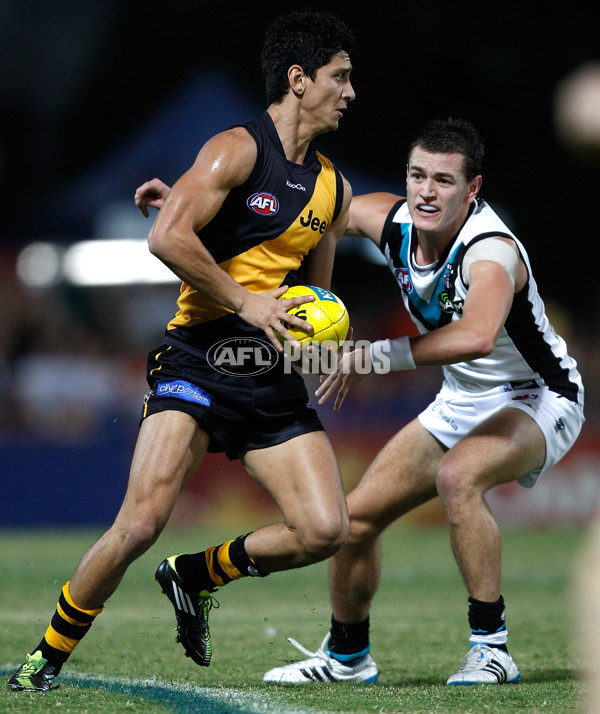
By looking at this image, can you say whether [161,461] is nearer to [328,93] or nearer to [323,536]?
[323,536]

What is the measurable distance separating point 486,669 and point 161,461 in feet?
5.69

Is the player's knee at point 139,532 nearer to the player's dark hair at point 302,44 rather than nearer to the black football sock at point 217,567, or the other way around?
the black football sock at point 217,567

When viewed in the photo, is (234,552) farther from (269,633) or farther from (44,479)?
(44,479)

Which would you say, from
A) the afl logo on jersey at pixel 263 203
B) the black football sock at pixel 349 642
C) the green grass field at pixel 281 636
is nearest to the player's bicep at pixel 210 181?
the afl logo on jersey at pixel 263 203

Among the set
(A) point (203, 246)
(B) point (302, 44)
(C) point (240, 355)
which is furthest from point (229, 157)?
(C) point (240, 355)

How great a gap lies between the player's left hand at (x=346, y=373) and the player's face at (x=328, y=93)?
1055 millimetres

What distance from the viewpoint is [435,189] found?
508cm

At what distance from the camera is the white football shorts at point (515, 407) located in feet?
17.4

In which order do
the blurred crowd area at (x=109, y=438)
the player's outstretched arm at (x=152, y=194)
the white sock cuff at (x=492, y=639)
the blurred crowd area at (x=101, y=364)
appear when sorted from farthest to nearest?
the blurred crowd area at (x=101, y=364) → the blurred crowd area at (x=109, y=438) → the player's outstretched arm at (x=152, y=194) → the white sock cuff at (x=492, y=639)

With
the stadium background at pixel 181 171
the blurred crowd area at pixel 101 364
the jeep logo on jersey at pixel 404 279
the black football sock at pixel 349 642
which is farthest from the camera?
the blurred crowd area at pixel 101 364

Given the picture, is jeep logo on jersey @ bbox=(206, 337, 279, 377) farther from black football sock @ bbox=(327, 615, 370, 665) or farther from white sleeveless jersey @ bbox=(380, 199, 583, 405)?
black football sock @ bbox=(327, 615, 370, 665)

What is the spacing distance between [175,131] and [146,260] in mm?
1741

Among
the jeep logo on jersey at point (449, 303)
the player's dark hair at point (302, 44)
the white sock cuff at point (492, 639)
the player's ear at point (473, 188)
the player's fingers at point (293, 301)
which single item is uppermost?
the player's dark hair at point (302, 44)

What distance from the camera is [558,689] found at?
15.5 feet
